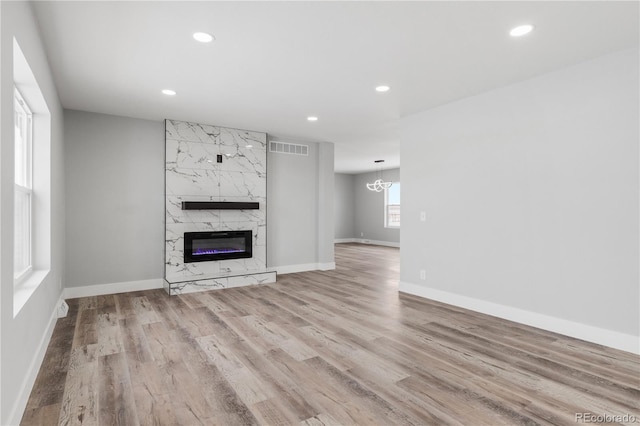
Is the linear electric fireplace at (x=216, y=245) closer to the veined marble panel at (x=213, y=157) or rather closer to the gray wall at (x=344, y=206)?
the veined marble panel at (x=213, y=157)

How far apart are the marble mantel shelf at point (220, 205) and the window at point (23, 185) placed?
7.47ft

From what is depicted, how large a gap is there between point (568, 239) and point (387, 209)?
9094 mm

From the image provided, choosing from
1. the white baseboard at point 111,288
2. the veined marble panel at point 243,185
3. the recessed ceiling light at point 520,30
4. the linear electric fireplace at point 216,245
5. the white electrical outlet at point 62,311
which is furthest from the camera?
the veined marble panel at point 243,185

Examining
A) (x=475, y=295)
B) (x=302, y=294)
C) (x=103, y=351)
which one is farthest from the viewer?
(x=302, y=294)

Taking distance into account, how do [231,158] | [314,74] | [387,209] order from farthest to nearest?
[387,209] → [231,158] → [314,74]

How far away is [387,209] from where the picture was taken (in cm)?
1255

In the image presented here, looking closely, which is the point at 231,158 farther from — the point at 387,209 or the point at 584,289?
the point at 387,209

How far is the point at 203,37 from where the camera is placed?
2887 millimetres

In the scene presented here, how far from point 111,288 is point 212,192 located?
6.65 feet

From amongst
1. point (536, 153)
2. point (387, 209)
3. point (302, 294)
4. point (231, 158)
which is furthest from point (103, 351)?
point (387, 209)

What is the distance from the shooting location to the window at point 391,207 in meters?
12.3

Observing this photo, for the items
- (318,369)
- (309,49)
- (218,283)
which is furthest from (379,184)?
(318,369)

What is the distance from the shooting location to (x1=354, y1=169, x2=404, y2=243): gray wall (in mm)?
12312

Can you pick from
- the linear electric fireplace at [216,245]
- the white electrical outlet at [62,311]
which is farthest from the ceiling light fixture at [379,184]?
the white electrical outlet at [62,311]
